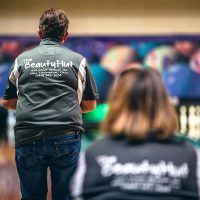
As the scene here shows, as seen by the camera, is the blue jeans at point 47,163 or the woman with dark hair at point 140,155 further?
the blue jeans at point 47,163

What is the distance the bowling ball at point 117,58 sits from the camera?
5332 mm

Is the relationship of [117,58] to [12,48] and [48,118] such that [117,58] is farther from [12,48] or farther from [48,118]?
[48,118]

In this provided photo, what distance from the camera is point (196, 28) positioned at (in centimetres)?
557

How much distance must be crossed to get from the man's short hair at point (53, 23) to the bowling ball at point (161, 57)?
10.7 feet

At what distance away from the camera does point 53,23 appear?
2.12 m

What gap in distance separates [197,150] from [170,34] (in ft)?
13.8

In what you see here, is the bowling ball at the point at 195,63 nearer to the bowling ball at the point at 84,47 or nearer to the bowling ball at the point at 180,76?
the bowling ball at the point at 180,76

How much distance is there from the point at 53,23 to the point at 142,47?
332 cm

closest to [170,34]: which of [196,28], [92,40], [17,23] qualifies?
[196,28]

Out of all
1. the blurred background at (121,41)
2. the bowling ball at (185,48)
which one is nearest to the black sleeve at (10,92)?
the blurred background at (121,41)

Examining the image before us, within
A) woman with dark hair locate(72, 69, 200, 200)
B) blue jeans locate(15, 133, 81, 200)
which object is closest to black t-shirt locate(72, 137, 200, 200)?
woman with dark hair locate(72, 69, 200, 200)

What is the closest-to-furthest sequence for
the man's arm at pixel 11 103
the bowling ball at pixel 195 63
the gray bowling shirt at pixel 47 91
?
1. the gray bowling shirt at pixel 47 91
2. the man's arm at pixel 11 103
3. the bowling ball at pixel 195 63

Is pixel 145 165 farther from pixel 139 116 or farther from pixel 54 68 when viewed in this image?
pixel 54 68

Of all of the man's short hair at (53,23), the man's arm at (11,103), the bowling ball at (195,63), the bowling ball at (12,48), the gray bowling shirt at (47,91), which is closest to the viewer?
the gray bowling shirt at (47,91)
